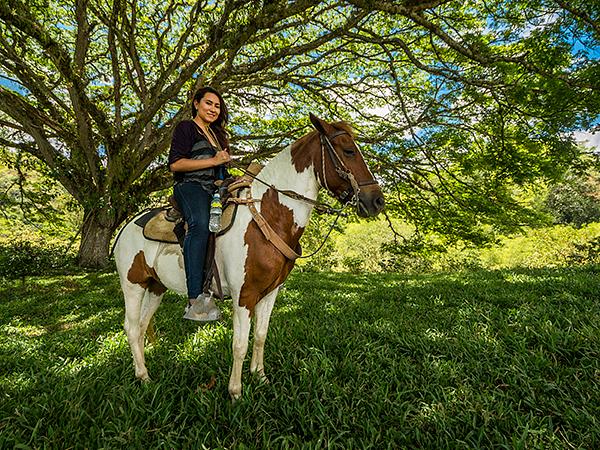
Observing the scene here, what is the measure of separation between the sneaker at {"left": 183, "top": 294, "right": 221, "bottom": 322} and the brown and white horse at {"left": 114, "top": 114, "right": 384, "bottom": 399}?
203 millimetres

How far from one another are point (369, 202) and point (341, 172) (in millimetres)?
345

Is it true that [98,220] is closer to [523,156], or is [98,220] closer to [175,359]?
[175,359]

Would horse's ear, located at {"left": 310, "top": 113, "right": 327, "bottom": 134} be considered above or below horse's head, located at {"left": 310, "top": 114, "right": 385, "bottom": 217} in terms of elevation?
above

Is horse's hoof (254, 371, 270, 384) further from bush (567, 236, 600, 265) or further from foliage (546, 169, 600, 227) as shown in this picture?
foliage (546, 169, 600, 227)

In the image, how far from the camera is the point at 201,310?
256 centimetres

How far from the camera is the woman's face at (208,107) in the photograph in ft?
9.52

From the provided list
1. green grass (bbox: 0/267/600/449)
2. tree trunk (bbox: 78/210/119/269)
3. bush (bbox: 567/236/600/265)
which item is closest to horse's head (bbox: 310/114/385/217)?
green grass (bbox: 0/267/600/449)

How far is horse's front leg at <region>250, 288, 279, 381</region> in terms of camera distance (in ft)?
9.50

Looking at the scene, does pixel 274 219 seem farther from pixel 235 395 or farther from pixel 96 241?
pixel 96 241

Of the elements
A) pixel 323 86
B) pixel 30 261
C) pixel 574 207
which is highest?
pixel 323 86

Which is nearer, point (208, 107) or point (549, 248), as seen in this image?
point (208, 107)

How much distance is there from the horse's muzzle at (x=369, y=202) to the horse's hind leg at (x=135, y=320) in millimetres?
2536

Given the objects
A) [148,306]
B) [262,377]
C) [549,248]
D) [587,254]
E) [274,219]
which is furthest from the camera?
[549,248]

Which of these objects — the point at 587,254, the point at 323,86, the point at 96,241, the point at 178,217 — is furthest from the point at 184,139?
the point at 587,254
